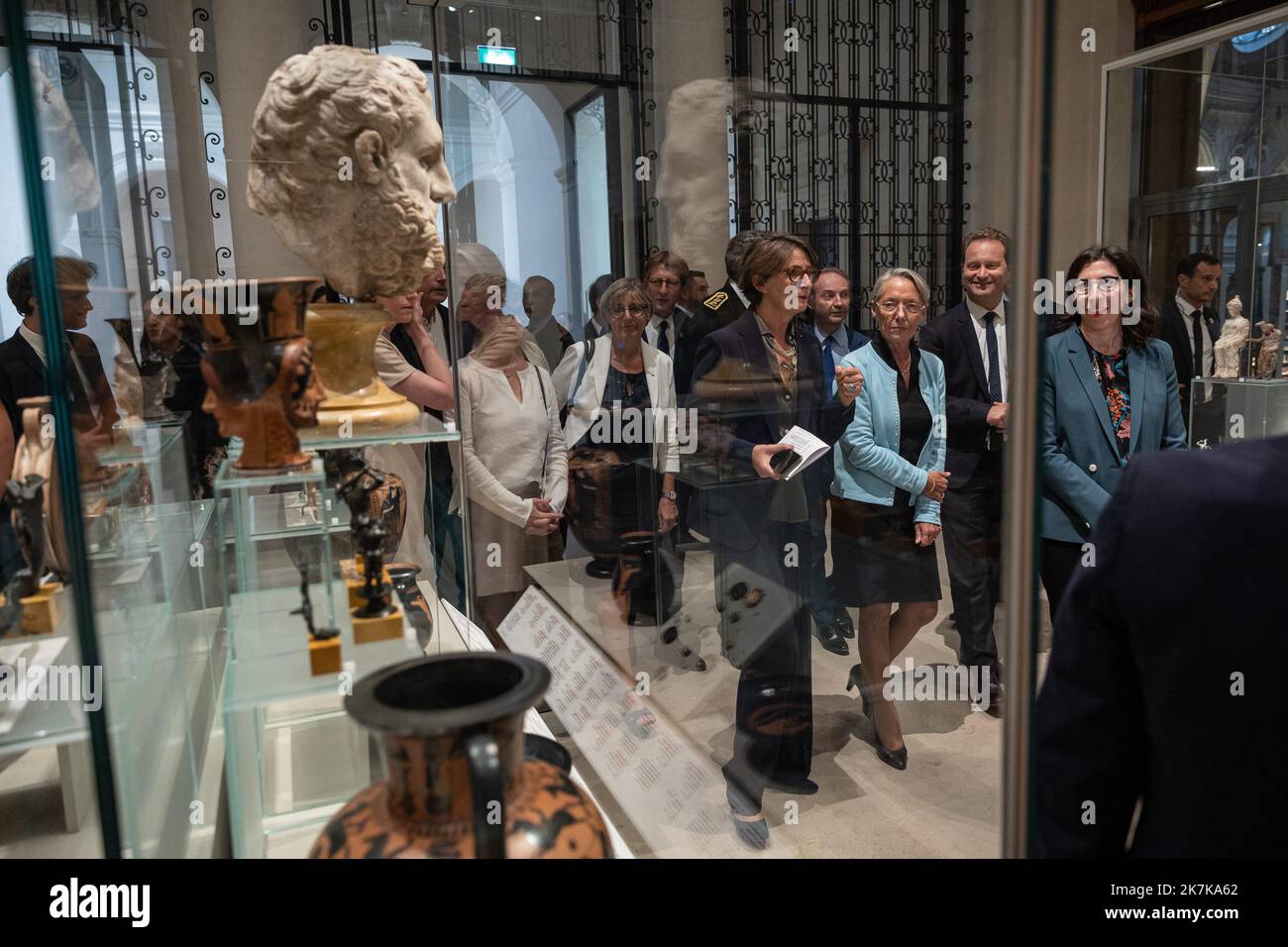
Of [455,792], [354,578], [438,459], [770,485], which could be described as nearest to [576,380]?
[438,459]

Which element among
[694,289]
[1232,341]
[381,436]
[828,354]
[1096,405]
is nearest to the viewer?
[381,436]

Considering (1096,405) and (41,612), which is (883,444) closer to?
(1096,405)

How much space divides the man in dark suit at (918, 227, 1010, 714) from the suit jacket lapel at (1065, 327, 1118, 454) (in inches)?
8.8

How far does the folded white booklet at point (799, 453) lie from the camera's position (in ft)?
8.39

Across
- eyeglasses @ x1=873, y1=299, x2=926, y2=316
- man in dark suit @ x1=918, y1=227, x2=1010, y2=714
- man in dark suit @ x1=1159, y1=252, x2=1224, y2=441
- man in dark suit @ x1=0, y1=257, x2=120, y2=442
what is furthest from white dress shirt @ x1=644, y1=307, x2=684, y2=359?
man in dark suit @ x1=1159, y1=252, x2=1224, y2=441

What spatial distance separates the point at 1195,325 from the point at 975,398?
1.63 m

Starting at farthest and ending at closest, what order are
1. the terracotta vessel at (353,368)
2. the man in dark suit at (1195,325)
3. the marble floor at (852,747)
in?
the man in dark suit at (1195,325) → the marble floor at (852,747) → the terracotta vessel at (353,368)

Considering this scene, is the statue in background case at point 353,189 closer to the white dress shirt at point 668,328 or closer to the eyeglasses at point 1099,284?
the white dress shirt at point 668,328

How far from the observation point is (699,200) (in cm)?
306

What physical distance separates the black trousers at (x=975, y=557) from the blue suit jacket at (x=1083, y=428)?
0.19 m

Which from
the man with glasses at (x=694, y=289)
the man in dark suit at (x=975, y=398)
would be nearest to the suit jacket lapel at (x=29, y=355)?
the man with glasses at (x=694, y=289)

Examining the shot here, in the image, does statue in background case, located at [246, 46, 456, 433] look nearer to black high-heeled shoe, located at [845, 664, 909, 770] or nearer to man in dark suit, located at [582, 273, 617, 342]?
man in dark suit, located at [582, 273, 617, 342]

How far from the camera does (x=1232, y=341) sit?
11.9 feet

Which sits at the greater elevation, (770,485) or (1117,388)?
(1117,388)
